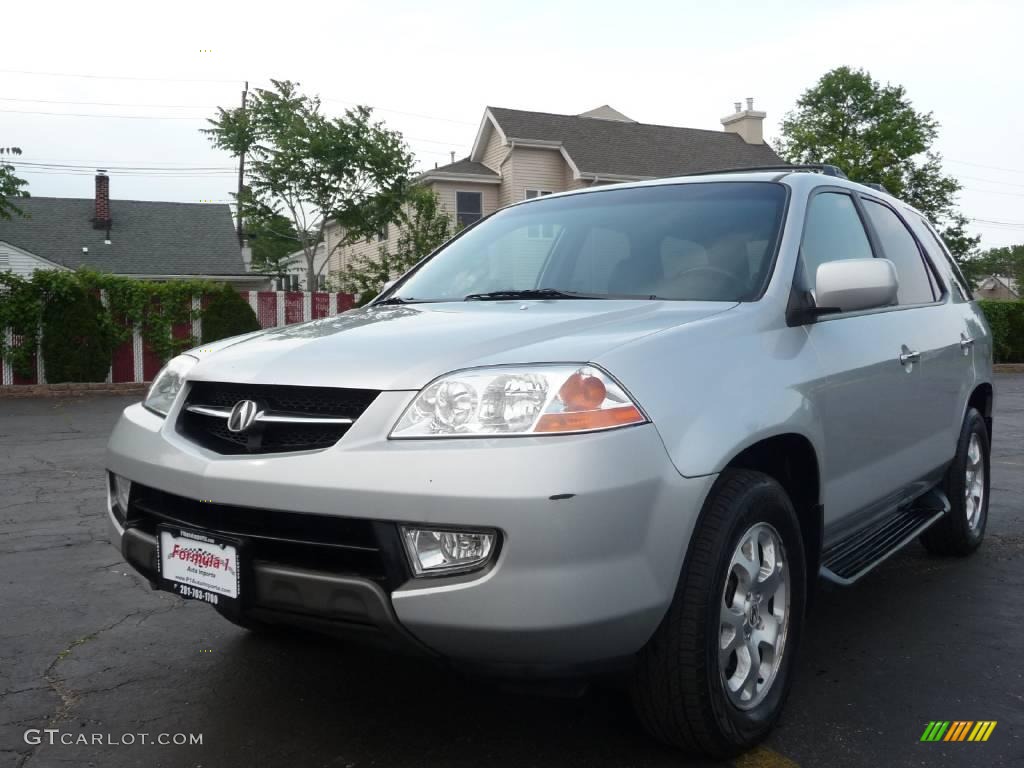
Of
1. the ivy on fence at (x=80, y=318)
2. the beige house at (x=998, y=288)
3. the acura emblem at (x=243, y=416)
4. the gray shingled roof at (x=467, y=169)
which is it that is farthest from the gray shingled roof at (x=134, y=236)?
the beige house at (x=998, y=288)

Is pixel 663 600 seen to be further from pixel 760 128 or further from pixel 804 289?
pixel 760 128

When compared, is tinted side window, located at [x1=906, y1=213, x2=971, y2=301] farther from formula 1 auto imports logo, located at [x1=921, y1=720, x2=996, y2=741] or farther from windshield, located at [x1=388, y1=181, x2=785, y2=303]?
formula 1 auto imports logo, located at [x1=921, y1=720, x2=996, y2=741]

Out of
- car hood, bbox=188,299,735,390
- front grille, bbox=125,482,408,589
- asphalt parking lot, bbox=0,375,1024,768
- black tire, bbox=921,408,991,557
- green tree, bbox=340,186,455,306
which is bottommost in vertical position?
asphalt parking lot, bbox=0,375,1024,768

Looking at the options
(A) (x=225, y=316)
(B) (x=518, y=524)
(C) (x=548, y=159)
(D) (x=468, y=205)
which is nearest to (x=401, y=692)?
(B) (x=518, y=524)

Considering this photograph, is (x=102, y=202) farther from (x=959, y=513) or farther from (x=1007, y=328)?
(x=959, y=513)

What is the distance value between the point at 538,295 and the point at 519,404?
1.15 meters

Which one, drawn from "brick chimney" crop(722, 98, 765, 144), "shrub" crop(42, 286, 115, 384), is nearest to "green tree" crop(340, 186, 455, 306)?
"shrub" crop(42, 286, 115, 384)

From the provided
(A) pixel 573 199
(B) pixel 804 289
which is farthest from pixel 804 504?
(A) pixel 573 199

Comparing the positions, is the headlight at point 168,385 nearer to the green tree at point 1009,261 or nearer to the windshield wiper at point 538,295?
the windshield wiper at point 538,295

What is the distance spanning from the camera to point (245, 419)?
2.64 metres

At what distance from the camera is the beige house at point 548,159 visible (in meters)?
31.9

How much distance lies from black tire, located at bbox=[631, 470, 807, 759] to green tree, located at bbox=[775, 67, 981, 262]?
148 feet

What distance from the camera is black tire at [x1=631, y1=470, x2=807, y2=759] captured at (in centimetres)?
252

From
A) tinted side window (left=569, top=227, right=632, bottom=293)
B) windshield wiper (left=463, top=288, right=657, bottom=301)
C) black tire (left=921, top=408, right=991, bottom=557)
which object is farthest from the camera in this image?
black tire (left=921, top=408, right=991, bottom=557)
